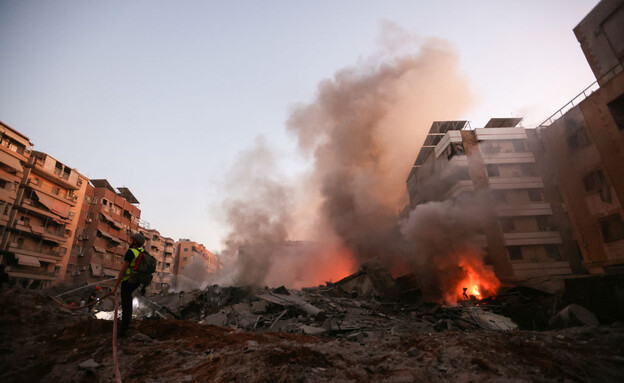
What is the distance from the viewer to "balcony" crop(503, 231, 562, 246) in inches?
A: 981

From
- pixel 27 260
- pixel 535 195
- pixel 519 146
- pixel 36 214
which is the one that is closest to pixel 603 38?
pixel 519 146

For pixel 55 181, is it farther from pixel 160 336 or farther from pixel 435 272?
pixel 435 272

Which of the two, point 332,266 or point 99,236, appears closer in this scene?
point 332,266

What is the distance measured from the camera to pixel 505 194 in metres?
27.0

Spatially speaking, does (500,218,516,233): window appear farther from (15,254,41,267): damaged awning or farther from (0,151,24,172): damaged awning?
(0,151,24,172): damaged awning

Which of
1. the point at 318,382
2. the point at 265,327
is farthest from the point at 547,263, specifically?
the point at 318,382

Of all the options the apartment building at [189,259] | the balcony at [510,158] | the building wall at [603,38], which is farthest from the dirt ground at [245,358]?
the apartment building at [189,259]

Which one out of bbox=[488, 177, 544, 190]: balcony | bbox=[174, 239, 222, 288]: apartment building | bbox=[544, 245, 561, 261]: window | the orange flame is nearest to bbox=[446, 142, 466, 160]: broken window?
bbox=[488, 177, 544, 190]: balcony

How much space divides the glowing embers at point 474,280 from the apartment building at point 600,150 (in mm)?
6242

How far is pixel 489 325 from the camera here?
36.3ft

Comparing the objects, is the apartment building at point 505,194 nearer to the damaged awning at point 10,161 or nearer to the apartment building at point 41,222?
the apartment building at point 41,222

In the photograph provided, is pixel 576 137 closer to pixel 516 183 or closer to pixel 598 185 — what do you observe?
pixel 598 185

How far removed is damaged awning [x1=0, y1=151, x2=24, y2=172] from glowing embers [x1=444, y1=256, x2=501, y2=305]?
3815 centimetres

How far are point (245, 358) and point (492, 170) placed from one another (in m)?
30.4
